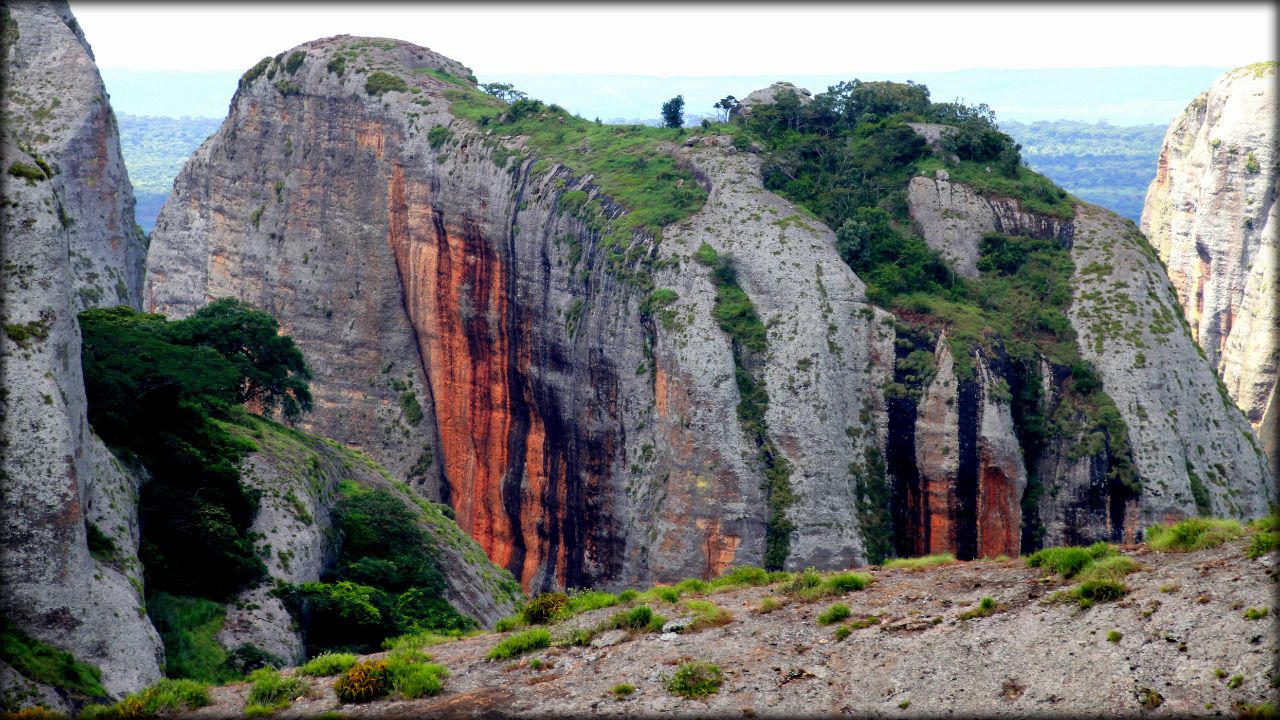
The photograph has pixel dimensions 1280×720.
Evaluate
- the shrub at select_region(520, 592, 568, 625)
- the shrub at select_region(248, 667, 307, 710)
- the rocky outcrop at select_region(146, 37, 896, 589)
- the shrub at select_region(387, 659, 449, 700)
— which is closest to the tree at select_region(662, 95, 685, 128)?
the rocky outcrop at select_region(146, 37, 896, 589)

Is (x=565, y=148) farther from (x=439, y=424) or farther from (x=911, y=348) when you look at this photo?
(x=911, y=348)

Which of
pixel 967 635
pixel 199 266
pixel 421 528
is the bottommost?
pixel 421 528

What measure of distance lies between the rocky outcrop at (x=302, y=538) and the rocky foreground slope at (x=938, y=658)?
9906 millimetres

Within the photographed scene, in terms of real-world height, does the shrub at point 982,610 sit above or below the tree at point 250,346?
below

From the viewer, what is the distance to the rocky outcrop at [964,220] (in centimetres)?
6078

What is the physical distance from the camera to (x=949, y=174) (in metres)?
63.3

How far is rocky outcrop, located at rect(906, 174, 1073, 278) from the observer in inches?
2393

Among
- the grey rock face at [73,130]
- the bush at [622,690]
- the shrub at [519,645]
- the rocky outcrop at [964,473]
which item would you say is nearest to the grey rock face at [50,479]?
the shrub at [519,645]

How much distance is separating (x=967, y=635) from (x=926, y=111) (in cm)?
4851

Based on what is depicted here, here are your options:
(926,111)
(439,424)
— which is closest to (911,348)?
(926,111)

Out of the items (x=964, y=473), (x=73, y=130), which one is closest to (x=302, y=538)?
(x=964, y=473)

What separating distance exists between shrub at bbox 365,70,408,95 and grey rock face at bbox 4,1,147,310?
1454cm

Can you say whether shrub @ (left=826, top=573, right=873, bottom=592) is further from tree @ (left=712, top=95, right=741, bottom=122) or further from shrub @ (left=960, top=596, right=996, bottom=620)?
tree @ (left=712, top=95, right=741, bottom=122)

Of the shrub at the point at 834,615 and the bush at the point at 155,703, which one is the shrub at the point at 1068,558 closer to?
the shrub at the point at 834,615
